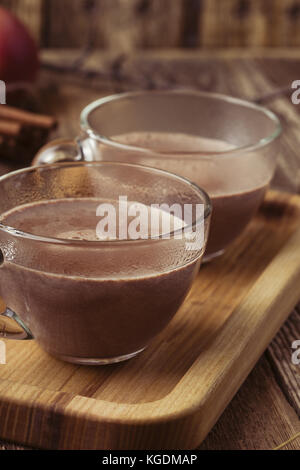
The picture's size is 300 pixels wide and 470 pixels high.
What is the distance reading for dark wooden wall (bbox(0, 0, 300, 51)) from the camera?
2.19 meters

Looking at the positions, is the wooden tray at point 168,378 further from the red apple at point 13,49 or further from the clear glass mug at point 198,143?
the red apple at point 13,49

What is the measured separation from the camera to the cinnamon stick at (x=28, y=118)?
1.35 m

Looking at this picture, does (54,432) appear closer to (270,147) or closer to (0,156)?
(270,147)

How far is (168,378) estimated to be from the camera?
30.2 inches

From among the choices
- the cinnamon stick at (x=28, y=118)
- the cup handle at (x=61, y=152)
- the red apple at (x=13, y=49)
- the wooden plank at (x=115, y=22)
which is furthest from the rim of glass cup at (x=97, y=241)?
the wooden plank at (x=115, y=22)

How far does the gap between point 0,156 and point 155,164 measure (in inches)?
17.9

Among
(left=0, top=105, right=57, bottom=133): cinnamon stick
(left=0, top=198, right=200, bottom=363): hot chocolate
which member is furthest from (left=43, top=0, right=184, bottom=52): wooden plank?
(left=0, top=198, right=200, bottom=363): hot chocolate

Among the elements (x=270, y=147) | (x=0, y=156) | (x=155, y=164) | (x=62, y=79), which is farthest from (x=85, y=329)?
(x=62, y=79)

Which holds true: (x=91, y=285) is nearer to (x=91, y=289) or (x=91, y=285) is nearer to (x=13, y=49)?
(x=91, y=289)

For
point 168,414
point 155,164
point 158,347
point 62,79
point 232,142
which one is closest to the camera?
point 168,414

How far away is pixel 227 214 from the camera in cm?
98

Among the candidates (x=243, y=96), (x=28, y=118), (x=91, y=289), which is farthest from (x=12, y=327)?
(x=243, y=96)

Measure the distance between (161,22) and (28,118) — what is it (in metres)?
Result: 1.01

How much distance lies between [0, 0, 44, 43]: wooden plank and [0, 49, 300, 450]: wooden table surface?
0.84 feet
